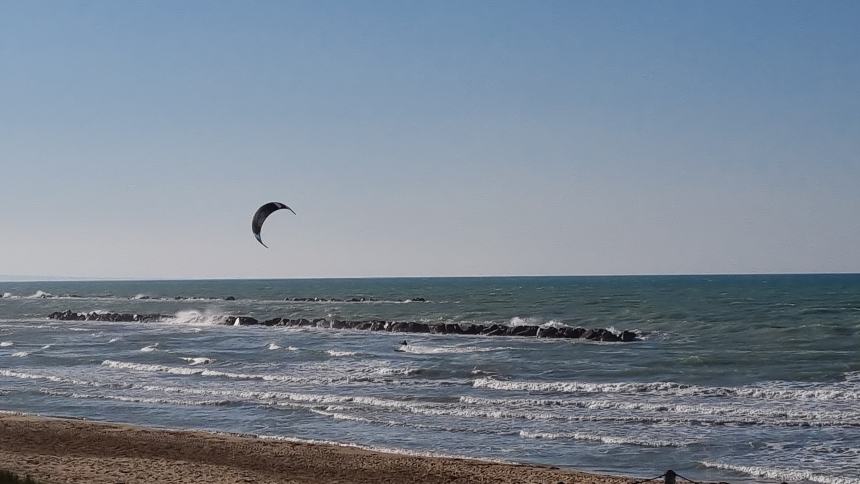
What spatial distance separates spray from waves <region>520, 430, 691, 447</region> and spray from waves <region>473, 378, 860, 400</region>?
249 inches

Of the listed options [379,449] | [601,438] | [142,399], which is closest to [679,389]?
[601,438]

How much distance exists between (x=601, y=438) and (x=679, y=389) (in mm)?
7644

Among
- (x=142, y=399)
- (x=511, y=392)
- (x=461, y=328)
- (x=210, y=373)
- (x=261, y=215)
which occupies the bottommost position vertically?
(x=142, y=399)

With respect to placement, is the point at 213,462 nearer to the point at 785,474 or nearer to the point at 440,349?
the point at 785,474

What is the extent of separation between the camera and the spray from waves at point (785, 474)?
49.8 ft

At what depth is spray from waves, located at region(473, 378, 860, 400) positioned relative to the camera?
78.3 ft

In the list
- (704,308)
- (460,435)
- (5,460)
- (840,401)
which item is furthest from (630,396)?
(704,308)

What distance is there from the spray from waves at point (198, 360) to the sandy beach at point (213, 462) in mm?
15159

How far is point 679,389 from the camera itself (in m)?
25.6

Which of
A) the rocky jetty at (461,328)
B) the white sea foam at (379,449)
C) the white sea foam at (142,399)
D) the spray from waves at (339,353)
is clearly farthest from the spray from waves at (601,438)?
the rocky jetty at (461,328)

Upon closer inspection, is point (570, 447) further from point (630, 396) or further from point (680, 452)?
point (630, 396)

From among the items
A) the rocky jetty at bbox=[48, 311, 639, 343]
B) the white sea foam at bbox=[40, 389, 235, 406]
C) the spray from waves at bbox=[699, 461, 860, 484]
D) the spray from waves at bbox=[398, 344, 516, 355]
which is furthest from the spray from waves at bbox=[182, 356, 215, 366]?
the spray from waves at bbox=[699, 461, 860, 484]

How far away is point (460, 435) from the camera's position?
19.7 meters

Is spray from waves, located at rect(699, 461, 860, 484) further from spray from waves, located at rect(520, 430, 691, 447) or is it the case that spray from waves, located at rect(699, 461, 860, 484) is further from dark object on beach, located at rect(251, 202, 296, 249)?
dark object on beach, located at rect(251, 202, 296, 249)
